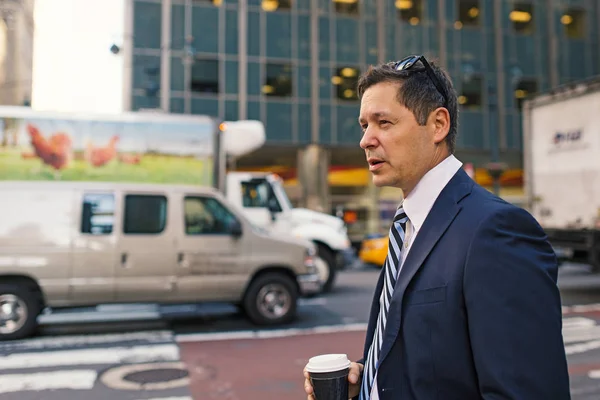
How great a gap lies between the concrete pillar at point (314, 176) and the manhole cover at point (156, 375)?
65.9 ft

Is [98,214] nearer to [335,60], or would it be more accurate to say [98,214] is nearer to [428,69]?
[428,69]

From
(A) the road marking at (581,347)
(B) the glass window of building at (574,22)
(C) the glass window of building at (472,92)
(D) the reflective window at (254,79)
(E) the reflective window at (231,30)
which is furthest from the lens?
(B) the glass window of building at (574,22)

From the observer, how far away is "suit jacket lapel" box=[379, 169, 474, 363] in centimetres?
147

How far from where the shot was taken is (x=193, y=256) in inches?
307

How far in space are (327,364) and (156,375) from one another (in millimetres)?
4331

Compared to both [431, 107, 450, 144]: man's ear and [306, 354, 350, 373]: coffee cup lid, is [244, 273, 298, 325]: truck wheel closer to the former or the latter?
[306, 354, 350, 373]: coffee cup lid

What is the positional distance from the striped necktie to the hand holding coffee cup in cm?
7

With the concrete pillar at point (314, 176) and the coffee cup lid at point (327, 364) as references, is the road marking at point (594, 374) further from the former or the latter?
Result: the concrete pillar at point (314, 176)

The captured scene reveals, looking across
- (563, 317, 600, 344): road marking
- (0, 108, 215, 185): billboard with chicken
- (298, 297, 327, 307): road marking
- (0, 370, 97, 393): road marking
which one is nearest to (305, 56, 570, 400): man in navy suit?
(0, 370, 97, 393): road marking

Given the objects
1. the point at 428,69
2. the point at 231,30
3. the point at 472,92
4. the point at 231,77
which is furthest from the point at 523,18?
the point at 428,69

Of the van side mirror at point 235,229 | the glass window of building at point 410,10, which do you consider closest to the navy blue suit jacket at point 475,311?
the van side mirror at point 235,229

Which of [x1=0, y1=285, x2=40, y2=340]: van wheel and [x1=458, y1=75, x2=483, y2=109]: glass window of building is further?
[x1=458, y1=75, x2=483, y2=109]: glass window of building

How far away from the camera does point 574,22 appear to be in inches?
1185

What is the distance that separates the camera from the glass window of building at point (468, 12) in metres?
28.6
